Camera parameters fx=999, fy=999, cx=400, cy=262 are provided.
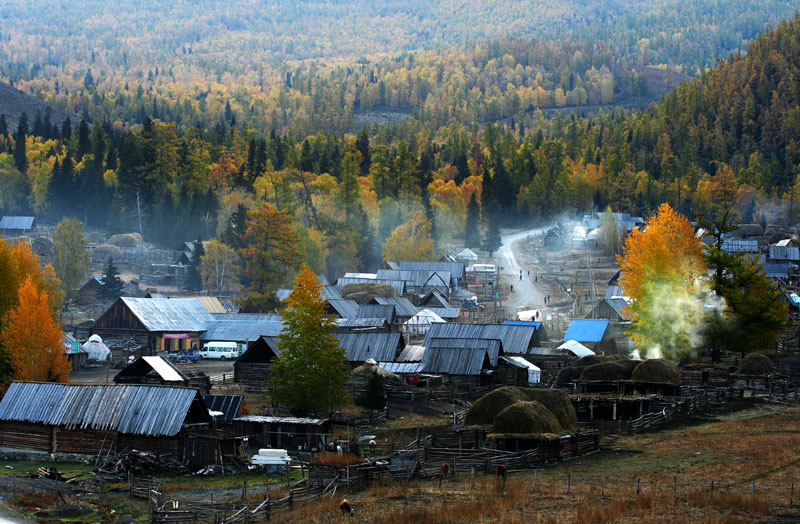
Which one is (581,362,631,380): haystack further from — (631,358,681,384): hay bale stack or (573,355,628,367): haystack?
(573,355,628,367): haystack

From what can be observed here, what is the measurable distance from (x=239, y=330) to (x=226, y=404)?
94.3ft

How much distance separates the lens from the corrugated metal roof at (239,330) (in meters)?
71.9

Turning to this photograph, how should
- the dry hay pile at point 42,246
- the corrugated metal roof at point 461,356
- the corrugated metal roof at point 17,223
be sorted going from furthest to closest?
1. the corrugated metal roof at point 17,223
2. the dry hay pile at point 42,246
3. the corrugated metal roof at point 461,356

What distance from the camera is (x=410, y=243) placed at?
125688 millimetres

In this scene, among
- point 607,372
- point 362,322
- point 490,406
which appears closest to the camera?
point 490,406

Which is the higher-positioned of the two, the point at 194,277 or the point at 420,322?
the point at 194,277

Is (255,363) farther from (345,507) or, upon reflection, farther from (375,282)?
(375,282)

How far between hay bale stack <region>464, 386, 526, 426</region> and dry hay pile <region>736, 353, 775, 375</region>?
21331mm

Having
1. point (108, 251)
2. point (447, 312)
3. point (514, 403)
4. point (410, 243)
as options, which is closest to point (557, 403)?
Answer: point (514, 403)

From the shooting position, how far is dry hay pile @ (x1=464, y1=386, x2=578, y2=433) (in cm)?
4194

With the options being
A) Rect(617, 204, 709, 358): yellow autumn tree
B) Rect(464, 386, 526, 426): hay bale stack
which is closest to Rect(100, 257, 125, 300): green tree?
Rect(617, 204, 709, 358): yellow autumn tree

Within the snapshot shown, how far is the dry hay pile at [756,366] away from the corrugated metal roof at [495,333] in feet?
46.2

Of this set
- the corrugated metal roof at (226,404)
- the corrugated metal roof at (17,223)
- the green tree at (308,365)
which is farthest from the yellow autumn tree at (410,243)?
the corrugated metal roof at (226,404)

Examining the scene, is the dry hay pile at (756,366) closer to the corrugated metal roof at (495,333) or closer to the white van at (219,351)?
the corrugated metal roof at (495,333)
